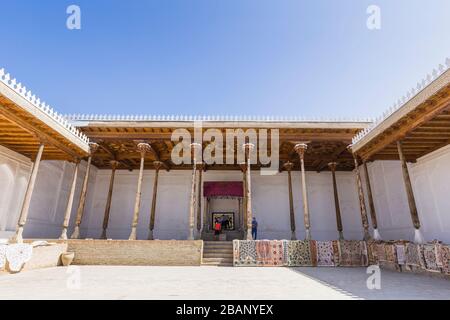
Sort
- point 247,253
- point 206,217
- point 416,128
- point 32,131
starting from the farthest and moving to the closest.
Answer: point 206,217 < point 247,253 < point 32,131 < point 416,128

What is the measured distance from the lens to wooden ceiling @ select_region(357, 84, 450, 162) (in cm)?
615

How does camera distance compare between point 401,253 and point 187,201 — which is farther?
point 187,201

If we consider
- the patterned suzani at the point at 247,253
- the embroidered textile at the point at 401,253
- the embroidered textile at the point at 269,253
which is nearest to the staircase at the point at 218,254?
the patterned suzani at the point at 247,253

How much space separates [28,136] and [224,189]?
345 inches

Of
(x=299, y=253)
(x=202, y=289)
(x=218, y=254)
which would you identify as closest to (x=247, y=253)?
(x=218, y=254)

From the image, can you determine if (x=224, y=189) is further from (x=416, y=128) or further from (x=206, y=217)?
(x=416, y=128)

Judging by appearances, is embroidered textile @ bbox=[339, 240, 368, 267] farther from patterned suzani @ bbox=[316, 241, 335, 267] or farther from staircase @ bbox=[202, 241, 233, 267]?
staircase @ bbox=[202, 241, 233, 267]

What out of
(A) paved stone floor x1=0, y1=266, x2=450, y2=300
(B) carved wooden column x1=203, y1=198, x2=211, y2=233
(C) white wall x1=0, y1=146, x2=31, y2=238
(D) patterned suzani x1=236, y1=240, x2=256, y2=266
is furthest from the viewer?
(B) carved wooden column x1=203, y1=198, x2=211, y2=233

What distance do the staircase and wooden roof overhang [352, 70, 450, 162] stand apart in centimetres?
606

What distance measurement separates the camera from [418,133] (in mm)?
7570
